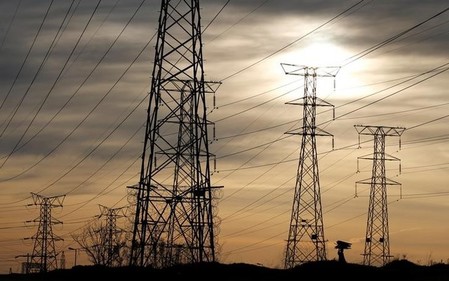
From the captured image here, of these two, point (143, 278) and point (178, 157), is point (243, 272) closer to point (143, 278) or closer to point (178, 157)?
point (143, 278)

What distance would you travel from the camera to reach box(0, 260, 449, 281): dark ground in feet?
125

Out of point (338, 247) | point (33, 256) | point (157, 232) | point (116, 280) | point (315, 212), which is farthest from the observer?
point (33, 256)

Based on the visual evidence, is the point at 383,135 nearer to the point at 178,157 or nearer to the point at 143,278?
the point at 178,157

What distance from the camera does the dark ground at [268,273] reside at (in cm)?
3812

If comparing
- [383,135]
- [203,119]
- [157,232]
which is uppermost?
[383,135]

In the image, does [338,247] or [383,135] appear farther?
[383,135]

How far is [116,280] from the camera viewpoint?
46.1m

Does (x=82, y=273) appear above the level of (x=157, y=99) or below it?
below

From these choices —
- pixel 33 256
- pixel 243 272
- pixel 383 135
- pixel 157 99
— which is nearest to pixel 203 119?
pixel 157 99

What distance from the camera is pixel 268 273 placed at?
142 feet

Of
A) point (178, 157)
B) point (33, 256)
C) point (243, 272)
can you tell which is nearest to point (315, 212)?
point (178, 157)

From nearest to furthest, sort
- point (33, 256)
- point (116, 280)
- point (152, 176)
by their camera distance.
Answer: point (116, 280) < point (152, 176) < point (33, 256)

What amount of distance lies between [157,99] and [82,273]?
9.59 metres

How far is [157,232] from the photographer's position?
189ft
